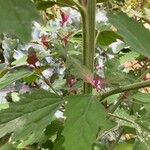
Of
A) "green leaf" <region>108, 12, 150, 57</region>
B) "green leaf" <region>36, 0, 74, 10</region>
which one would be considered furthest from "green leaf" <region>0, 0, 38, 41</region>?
"green leaf" <region>36, 0, 74, 10</region>

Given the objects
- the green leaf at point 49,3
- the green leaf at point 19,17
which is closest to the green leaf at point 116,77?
the green leaf at point 49,3

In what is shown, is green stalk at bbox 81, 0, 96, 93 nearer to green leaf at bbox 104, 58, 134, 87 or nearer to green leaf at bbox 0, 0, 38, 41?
green leaf at bbox 104, 58, 134, 87

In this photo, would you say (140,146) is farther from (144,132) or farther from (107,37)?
(107,37)

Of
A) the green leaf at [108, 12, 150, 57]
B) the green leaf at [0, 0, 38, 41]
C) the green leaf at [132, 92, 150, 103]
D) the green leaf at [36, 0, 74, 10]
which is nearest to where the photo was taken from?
the green leaf at [0, 0, 38, 41]

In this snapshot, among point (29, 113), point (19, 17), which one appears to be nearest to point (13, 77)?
point (29, 113)

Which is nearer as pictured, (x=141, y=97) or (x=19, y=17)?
(x=19, y=17)

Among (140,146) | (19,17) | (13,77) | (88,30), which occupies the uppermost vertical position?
(19,17)
